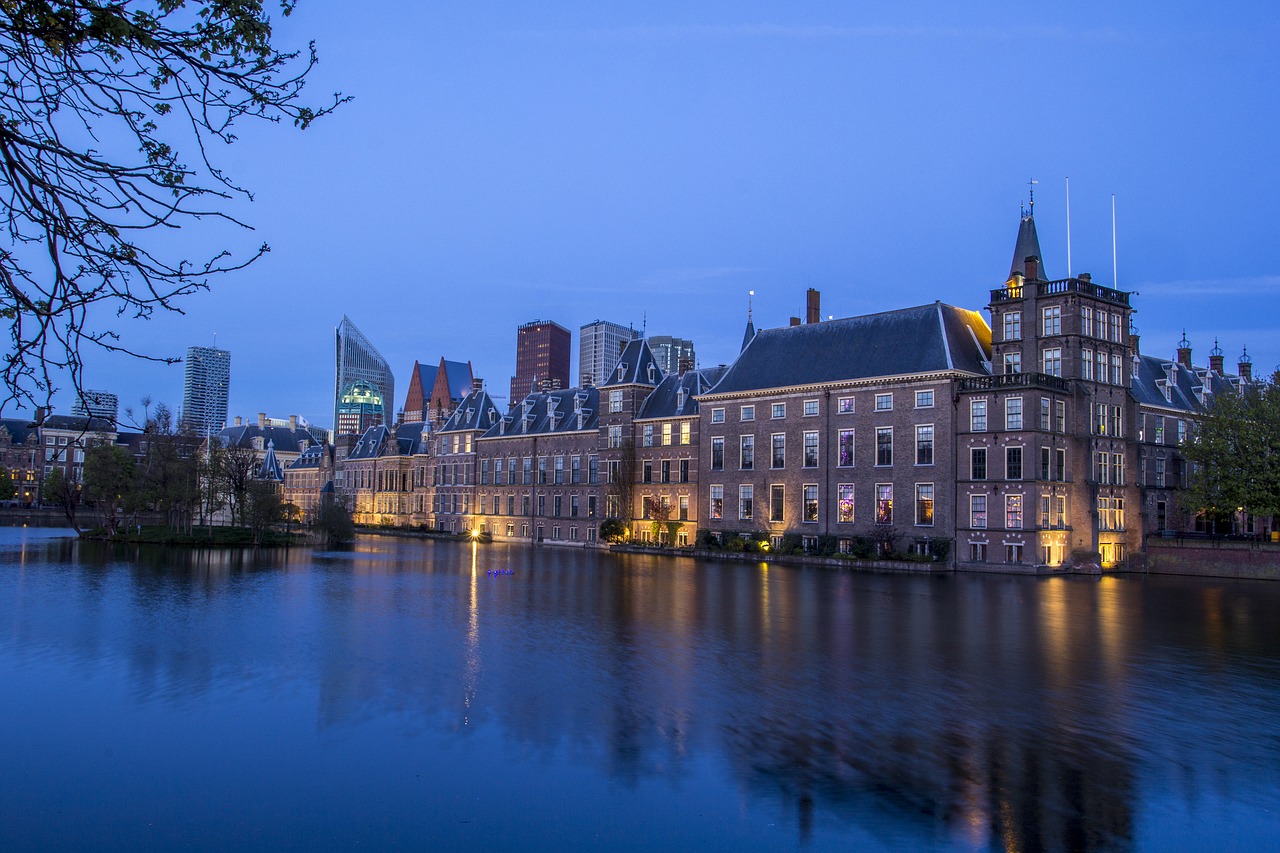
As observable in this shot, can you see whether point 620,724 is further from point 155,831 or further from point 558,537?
→ point 558,537

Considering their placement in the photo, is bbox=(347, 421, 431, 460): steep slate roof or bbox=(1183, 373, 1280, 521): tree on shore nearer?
bbox=(1183, 373, 1280, 521): tree on shore

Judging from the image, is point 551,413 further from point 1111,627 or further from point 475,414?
point 1111,627

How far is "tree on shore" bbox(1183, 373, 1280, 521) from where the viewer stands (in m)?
53.8

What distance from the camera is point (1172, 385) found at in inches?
2665

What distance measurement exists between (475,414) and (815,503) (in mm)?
48467

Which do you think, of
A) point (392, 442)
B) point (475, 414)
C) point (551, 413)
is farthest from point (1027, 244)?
point (392, 442)

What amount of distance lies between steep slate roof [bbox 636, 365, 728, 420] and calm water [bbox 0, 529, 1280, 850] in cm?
4444

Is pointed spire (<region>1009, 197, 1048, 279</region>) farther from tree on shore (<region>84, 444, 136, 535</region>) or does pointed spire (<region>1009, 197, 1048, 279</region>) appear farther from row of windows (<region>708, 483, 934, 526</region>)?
tree on shore (<region>84, 444, 136, 535</region>)

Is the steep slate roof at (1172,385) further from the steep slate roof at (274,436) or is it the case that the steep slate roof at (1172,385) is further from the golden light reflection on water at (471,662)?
the steep slate roof at (274,436)

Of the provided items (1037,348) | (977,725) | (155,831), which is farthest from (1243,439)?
(155,831)

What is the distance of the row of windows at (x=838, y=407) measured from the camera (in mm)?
58219

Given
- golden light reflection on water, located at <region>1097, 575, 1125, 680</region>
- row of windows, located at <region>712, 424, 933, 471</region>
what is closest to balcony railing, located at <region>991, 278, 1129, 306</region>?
row of windows, located at <region>712, 424, 933, 471</region>

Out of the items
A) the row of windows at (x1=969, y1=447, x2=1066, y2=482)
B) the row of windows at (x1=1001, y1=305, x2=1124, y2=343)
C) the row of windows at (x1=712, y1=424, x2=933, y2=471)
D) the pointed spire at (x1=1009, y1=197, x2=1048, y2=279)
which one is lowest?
the row of windows at (x1=969, y1=447, x2=1066, y2=482)

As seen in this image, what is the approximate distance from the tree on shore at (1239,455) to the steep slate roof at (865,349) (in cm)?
1362
